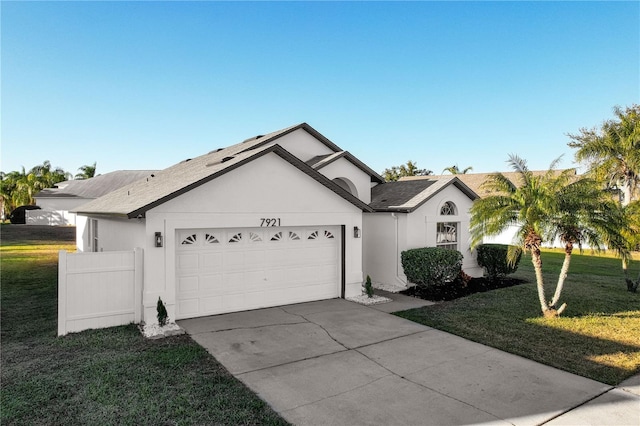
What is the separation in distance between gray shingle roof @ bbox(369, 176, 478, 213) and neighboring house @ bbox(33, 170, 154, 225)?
1523 inches

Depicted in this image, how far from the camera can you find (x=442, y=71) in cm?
1895

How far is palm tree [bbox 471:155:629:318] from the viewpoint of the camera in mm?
9508

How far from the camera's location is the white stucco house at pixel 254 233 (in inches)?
340

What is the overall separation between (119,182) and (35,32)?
38410 mm

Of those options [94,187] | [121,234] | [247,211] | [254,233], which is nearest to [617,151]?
[254,233]

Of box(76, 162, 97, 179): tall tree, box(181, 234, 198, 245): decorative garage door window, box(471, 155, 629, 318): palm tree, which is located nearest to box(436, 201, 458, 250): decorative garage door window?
box(471, 155, 629, 318): palm tree

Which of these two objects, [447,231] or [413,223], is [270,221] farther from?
[447,231]

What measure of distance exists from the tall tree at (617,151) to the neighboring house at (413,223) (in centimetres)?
1611

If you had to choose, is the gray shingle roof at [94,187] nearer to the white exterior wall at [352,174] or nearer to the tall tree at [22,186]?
the tall tree at [22,186]

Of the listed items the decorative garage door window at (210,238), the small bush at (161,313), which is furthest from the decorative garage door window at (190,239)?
Result: the small bush at (161,313)

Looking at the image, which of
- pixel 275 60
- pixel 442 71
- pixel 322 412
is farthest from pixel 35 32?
pixel 442 71

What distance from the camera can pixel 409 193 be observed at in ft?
47.8

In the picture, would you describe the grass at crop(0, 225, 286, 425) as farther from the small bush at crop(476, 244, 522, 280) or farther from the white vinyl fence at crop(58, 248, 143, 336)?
the small bush at crop(476, 244, 522, 280)

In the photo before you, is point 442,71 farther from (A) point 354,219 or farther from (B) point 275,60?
(A) point 354,219
